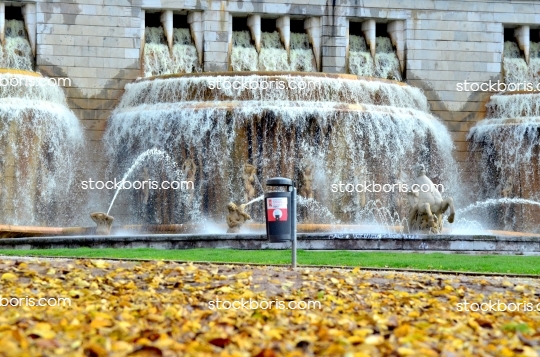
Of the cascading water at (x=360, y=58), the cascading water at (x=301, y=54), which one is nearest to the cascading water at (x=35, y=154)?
the cascading water at (x=301, y=54)

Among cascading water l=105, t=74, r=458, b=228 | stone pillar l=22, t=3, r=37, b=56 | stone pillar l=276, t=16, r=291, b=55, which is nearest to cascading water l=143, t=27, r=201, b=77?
stone pillar l=276, t=16, r=291, b=55

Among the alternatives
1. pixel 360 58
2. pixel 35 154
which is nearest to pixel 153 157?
pixel 35 154

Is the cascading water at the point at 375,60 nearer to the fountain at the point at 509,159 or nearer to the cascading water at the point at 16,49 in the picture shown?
the fountain at the point at 509,159

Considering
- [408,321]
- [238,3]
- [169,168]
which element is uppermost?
[238,3]

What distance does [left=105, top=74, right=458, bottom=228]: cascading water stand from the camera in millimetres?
28469

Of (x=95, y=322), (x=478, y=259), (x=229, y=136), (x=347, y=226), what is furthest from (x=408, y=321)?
(x=229, y=136)

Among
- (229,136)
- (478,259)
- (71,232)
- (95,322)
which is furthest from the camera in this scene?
(229,136)

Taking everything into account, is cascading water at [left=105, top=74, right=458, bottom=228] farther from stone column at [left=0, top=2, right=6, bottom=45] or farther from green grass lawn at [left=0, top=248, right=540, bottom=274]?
green grass lawn at [left=0, top=248, right=540, bottom=274]

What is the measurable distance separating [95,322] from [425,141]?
23462 mm

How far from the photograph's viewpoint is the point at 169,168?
95.3 feet

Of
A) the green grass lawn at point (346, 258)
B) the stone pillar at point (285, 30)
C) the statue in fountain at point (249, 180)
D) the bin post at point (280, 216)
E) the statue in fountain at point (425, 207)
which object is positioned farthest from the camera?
the stone pillar at point (285, 30)

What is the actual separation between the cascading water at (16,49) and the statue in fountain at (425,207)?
13785mm

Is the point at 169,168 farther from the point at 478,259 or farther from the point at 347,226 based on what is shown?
the point at 478,259

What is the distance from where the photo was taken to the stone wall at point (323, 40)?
32.6m
